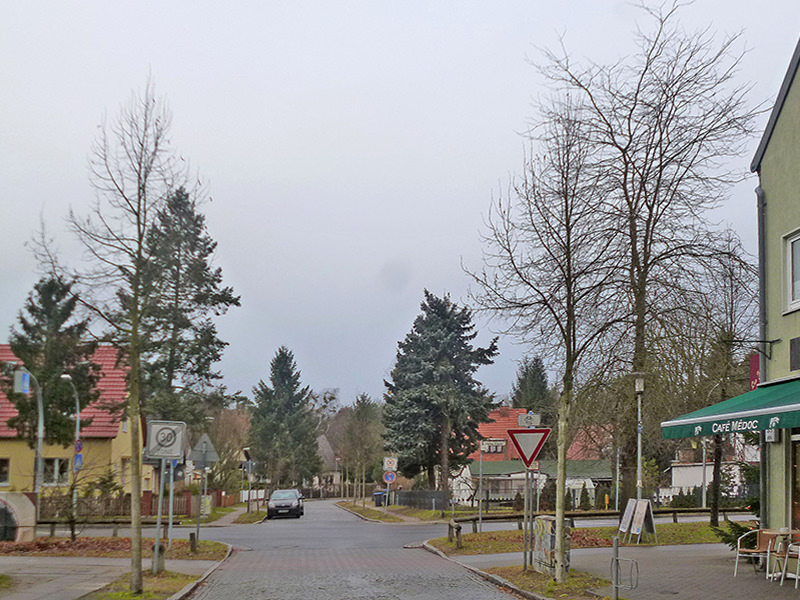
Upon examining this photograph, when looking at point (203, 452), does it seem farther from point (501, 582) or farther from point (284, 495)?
point (284, 495)

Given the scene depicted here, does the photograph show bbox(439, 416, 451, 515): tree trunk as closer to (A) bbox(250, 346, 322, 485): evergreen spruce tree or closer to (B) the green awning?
(B) the green awning

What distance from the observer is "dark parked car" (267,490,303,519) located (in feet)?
158

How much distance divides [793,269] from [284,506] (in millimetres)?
36289

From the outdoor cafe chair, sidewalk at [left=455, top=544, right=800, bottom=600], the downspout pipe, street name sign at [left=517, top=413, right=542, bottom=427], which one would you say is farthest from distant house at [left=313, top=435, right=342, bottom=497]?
the outdoor cafe chair

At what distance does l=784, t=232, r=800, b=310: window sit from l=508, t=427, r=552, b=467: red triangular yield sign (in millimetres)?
4814

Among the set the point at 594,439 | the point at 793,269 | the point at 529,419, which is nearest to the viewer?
the point at 793,269

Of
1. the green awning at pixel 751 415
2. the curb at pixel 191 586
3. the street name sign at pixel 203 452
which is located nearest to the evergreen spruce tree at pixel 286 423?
the street name sign at pixel 203 452

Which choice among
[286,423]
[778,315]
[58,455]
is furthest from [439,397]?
[286,423]

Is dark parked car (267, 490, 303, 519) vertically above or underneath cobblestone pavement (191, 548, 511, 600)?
underneath

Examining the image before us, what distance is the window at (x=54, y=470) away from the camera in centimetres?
4291

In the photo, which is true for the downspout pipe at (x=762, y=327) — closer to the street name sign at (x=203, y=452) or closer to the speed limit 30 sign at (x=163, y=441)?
the speed limit 30 sign at (x=163, y=441)

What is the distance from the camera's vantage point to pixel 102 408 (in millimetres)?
42750

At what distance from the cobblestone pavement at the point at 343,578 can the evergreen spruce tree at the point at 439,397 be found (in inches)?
971

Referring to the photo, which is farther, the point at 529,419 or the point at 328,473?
the point at 328,473
